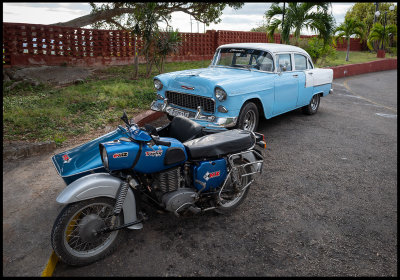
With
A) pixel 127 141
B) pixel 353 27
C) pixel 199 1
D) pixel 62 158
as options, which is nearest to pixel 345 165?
pixel 127 141

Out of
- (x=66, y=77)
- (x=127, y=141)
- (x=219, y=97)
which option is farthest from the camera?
(x=66, y=77)

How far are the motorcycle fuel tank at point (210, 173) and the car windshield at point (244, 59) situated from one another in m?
3.60

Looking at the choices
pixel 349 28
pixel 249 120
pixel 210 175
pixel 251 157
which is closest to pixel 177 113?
pixel 249 120

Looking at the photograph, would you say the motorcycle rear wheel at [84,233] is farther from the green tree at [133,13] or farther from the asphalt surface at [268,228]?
the green tree at [133,13]

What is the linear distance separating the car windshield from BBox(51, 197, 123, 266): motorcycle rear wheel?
4.54m

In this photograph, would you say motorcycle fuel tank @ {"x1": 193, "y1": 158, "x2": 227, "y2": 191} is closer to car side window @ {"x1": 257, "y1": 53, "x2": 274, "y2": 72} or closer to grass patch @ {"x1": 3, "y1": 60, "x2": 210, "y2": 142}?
grass patch @ {"x1": 3, "y1": 60, "x2": 210, "y2": 142}

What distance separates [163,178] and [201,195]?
0.48 m

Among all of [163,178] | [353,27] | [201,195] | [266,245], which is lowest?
[266,245]

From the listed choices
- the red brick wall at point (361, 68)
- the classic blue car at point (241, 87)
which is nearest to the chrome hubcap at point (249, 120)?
the classic blue car at point (241, 87)

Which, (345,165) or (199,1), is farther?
(199,1)

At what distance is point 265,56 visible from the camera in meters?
6.34

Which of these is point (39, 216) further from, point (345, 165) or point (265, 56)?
point (265, 56)

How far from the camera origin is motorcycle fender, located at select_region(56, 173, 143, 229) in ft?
8.20

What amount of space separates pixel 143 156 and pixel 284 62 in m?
4.75
